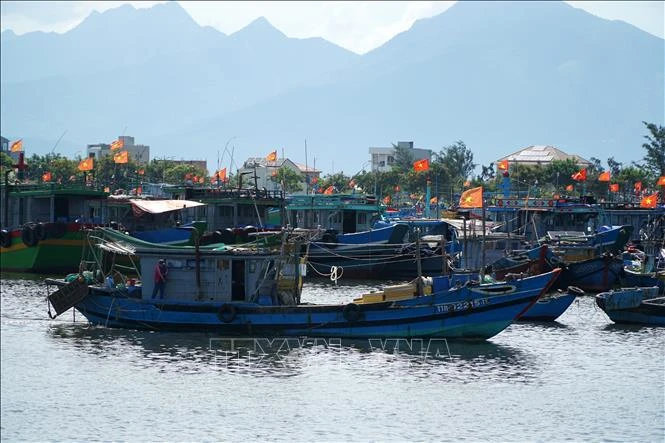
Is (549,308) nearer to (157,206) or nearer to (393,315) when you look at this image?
(393,315)

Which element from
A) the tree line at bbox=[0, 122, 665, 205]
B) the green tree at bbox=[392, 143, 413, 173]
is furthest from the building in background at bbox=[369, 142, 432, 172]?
the tree line at bbox=[0, 122, 665, 205]

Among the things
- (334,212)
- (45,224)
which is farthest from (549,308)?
(45,224)

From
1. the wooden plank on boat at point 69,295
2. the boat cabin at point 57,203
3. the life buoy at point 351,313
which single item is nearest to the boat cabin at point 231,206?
the boat cabin at point 57,203

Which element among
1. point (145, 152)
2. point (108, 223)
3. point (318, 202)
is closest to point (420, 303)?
point (108, 223)

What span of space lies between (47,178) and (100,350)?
44980 mm

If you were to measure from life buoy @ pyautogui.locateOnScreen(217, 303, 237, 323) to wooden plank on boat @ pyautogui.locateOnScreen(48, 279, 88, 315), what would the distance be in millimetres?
5107

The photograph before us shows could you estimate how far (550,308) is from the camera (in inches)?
1607

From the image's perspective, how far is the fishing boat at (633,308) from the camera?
40.2 m

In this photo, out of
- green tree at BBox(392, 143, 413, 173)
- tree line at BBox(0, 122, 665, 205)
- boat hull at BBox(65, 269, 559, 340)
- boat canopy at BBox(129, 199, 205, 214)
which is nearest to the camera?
boat hull at BBox(65, 269, 559, 340)

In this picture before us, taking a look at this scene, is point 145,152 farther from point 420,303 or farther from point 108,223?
point 420,303

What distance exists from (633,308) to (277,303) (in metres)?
13.7

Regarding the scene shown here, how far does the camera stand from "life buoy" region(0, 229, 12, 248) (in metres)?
58.2

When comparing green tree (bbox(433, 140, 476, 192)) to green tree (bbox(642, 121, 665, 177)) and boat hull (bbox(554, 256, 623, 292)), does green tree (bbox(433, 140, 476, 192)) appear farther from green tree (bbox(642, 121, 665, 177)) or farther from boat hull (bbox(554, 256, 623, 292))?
boat hull (bbox(554, 256, 623, 292))

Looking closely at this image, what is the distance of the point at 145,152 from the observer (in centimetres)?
16438
